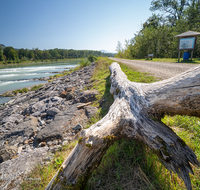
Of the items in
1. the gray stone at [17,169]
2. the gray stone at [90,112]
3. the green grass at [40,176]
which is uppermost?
the gray stone at [90,112]

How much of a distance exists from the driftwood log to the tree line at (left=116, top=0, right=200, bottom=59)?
15.5 m

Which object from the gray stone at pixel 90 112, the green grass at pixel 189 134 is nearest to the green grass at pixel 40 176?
the gray stone at pixel 90 112

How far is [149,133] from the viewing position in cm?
147

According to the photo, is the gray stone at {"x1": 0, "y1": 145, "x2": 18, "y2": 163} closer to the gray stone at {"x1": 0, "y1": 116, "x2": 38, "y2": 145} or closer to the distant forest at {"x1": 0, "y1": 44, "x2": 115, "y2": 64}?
the gray stone at {"x1": 0, "y1": 116, "x2": 38, "y2": 145}

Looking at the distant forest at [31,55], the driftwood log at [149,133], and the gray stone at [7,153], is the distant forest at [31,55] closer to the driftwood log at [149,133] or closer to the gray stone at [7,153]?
the gray stone at [7,153]

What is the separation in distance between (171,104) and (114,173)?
124 cm

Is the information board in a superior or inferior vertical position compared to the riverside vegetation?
superior

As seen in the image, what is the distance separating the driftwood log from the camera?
1318 mm

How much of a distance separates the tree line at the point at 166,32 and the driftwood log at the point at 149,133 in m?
15.5

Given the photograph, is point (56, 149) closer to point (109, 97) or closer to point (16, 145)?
point (16, 145)

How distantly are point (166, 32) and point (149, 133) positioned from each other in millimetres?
21382

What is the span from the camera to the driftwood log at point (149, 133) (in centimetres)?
132

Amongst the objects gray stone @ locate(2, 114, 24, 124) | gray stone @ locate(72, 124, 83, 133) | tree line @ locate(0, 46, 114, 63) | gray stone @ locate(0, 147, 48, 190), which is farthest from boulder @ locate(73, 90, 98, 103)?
tree line @ locate(0, 46, 114, 63)

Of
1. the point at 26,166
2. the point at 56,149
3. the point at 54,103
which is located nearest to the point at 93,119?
the point at 56,149
